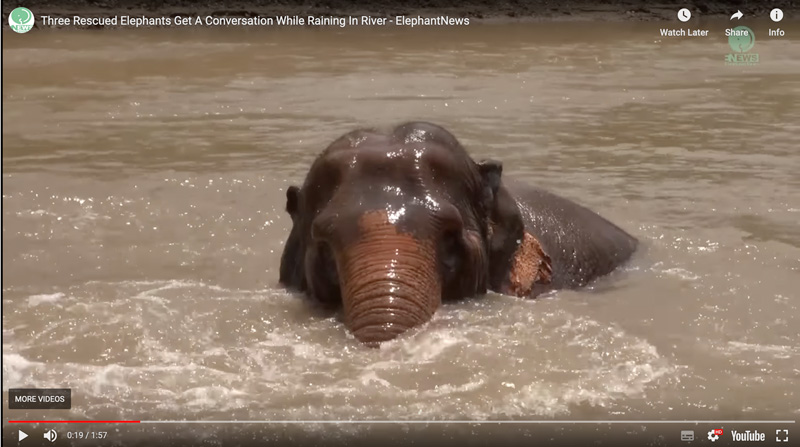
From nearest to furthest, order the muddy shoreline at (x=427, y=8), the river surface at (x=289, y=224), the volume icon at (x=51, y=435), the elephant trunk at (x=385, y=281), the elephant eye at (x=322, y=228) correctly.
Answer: the volume icon at (x=51, y=435) < the river surface at (x=289, y=224) < the elephant trunk at (x=385, y=281) < the elephant eye at (x=322, y=228) < the muddy shoreline at (x=427, y=8)

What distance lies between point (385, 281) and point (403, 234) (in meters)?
0.27

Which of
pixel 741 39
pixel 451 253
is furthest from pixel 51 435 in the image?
pixel 741 39

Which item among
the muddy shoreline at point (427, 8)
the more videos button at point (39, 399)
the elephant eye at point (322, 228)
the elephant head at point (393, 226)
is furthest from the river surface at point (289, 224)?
the muddy shoreline at point (427, 8)

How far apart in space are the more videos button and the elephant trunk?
1252 mm

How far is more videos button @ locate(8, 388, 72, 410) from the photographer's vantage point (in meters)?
5.23

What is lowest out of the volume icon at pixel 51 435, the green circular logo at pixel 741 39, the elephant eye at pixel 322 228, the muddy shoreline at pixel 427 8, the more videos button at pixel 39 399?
the volume icon at pixel 51 435

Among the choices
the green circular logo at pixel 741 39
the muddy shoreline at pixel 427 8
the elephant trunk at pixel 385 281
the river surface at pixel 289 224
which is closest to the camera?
the river surface at pixel 289 224

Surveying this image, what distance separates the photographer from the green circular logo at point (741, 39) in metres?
20.1

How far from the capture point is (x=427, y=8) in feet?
78.0

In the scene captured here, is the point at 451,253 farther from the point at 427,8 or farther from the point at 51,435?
the point at 427,8

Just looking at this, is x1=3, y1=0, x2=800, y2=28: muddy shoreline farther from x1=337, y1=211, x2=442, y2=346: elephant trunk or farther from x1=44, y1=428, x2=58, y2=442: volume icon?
x1=44, y1=428, x2=58, y2=442: volume icon

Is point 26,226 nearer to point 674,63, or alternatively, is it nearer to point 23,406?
point 23,406

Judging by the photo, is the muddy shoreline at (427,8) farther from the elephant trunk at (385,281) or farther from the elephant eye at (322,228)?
the elephant trunk at (385,281)

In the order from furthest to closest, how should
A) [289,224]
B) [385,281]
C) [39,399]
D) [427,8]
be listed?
1. [427,8]
2. [289,224]
3. [385,281]
4. [39,399]
